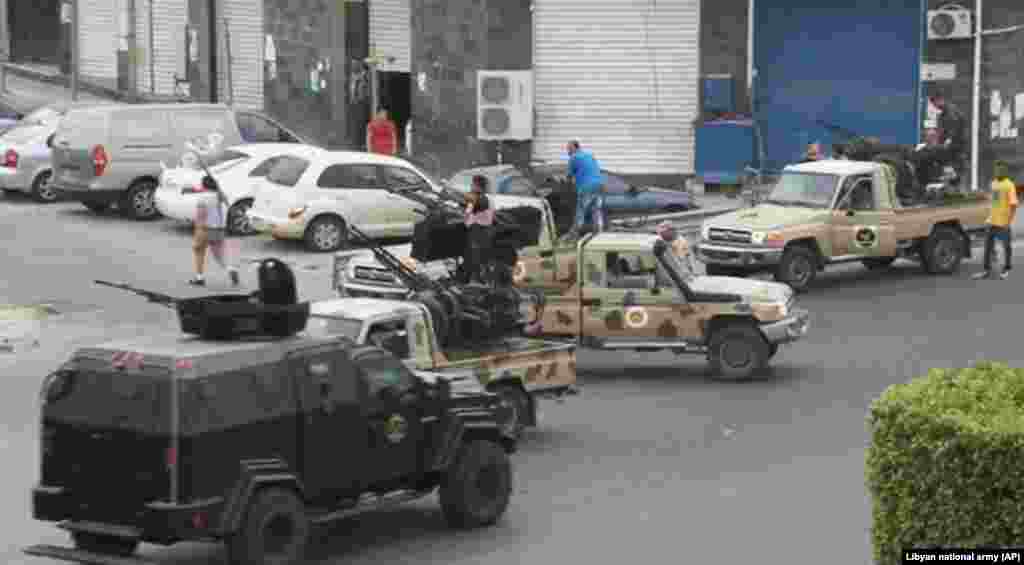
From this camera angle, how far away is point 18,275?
99.7 ft


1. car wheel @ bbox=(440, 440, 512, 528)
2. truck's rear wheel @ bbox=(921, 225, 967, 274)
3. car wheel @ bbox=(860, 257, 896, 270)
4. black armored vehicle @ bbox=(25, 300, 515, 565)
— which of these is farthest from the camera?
truck's rear wheel @ bbox=(921, 225, 967, 274)

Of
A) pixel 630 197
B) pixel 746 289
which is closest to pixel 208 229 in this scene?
pixel 630 197

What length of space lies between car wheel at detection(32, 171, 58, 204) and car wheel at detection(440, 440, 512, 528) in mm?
21758

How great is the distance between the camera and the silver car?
35.0 metres

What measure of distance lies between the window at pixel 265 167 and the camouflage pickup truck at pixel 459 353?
41.5ft

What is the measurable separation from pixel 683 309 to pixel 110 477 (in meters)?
10.2

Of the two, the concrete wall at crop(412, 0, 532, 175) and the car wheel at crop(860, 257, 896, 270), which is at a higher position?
the concrete wall at crop(412, 0, 532, 175)

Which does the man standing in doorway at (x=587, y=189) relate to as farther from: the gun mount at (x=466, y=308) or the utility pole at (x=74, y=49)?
the utility pole at (x=74, y=49)

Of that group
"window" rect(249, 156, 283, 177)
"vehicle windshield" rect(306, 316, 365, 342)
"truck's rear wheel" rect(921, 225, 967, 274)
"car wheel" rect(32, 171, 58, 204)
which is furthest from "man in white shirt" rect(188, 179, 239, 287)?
"truck's rear wheel" rect(921, 225, 967, 274)

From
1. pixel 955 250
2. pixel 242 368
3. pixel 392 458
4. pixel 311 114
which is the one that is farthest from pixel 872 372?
pixel 311 114

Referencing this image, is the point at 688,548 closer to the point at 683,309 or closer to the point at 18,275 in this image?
the point at 683,309

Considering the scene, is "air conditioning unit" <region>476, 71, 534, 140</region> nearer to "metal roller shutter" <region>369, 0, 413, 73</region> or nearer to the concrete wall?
the concrete wall

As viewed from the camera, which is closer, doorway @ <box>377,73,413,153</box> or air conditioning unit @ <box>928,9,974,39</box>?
air conditioning unit @ <box>928,9,974,39</box>

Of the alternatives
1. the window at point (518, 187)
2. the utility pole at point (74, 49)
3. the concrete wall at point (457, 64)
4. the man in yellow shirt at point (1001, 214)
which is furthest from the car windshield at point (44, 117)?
the man in yellow shirt at point (1001, 214)
